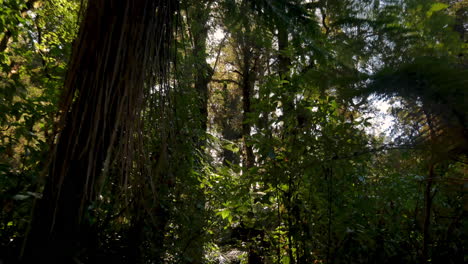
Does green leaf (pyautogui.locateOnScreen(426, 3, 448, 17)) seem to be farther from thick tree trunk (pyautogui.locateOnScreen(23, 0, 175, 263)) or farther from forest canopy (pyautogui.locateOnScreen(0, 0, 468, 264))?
thick tree trunk (pyautogui.locateOnScreen(23, 0, 175, 263))

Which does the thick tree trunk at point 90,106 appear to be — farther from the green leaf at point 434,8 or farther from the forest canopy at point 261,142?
the green leaf at point 434,8

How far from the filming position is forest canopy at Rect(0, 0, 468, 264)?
4.27 feet

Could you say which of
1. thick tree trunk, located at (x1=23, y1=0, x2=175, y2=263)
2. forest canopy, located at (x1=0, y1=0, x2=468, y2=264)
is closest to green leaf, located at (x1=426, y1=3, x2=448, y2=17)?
forest canopy, located at (x1=0, y1=0, x2=468, y2=264)

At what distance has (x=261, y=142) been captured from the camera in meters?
2.33

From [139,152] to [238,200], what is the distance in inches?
48.7

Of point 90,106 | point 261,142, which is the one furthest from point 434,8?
point 90,106

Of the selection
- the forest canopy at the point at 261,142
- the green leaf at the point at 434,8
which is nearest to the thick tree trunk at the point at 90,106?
the forest canopy at the point at 261,142

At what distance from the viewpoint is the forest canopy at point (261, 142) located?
4.27 ft

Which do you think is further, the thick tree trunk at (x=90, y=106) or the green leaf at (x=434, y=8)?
the green leaf at (x=434, y=8)

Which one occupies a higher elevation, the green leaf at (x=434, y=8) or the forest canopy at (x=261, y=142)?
the green leaf at (x=434, y=8)

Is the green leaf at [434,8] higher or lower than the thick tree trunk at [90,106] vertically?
higher

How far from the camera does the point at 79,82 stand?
1.36 metres

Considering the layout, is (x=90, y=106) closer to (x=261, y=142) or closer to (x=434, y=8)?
(x=261, y=142)

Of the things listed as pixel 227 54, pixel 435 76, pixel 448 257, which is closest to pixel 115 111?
pixel 435 76
